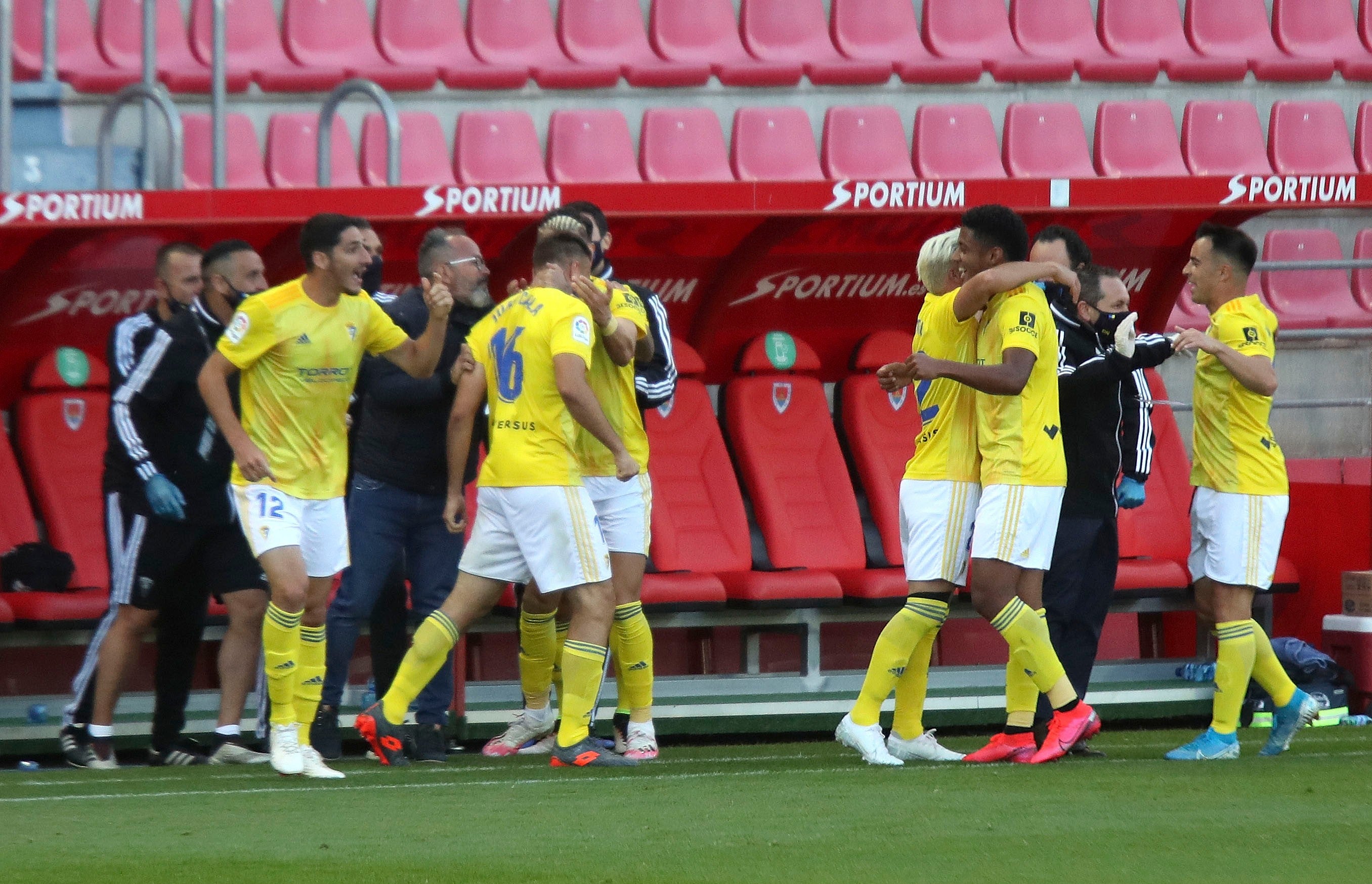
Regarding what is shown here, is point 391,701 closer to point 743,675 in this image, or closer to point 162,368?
point 162,368

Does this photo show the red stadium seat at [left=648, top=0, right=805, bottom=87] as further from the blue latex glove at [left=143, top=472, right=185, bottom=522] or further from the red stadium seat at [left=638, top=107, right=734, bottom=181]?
the blue latex glove at [left=143, top=472, right=185, bottom=522]

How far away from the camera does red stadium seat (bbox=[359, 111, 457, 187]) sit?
991 cm

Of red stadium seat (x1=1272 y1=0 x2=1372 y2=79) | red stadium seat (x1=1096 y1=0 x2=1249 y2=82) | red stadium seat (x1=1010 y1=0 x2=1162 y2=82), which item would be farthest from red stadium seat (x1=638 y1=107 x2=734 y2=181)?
red stadium seat (x1=1272 y1=0 x2=1372 y2=79)

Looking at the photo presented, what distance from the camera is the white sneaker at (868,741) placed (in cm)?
532

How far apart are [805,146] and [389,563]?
5.32 metres

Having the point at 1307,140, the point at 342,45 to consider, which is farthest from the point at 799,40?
the point at 1307,140

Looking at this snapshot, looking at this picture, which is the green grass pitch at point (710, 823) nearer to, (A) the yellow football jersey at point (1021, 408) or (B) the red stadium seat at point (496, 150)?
(A) the yellow football jersey at point (1021, 408)

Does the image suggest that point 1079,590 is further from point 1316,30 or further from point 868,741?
point 1316,30

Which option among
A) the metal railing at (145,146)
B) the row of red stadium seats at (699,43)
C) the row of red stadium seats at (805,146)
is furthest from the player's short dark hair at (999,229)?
the row of red stadium seats at (699,43)

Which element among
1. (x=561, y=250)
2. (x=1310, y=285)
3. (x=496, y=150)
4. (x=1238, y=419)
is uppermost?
(x=496, y=150)

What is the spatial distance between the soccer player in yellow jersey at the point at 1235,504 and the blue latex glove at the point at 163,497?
328cm

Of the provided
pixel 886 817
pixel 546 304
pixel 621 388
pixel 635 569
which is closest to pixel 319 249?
pixel 546 304

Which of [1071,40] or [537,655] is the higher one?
[1071,40]

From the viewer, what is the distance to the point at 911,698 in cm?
558
